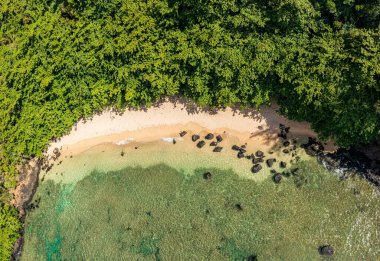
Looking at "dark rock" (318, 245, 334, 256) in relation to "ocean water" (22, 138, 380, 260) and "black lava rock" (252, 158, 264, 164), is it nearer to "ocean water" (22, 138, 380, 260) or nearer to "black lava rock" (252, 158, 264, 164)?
"ocean water" (22, 138, 380, 260)

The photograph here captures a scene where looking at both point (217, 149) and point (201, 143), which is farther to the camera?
point (201, 143)

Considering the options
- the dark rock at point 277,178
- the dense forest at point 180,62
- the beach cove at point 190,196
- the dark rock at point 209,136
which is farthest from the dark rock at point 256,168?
the dense forest at point 180,62

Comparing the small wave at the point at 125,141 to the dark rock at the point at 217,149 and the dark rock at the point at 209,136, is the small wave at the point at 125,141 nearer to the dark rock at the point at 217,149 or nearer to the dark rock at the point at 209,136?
the dark rock at the point at 209,136

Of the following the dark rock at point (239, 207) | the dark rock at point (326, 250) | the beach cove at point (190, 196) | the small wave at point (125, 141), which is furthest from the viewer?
the small wave at point (125, 141)

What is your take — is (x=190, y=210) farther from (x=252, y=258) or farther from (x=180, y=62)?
(x=180, y=62)

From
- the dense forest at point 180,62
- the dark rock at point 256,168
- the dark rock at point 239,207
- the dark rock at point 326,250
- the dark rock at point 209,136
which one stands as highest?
the dense forest at point 180,62

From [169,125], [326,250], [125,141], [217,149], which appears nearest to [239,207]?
[217,149]

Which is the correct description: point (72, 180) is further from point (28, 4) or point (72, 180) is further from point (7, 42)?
point (28, 4)
